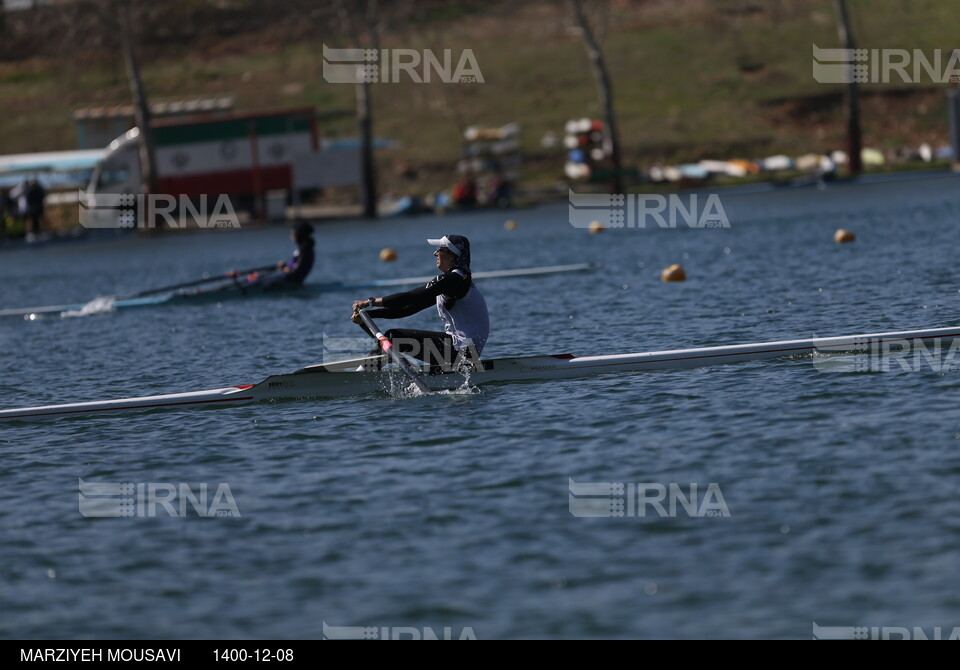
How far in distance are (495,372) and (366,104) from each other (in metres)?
42.9

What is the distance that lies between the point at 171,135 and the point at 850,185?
96.4 ft

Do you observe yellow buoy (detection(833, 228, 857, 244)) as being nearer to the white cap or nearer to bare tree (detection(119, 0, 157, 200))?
the white cap

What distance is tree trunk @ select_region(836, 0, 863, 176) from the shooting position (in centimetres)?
5666

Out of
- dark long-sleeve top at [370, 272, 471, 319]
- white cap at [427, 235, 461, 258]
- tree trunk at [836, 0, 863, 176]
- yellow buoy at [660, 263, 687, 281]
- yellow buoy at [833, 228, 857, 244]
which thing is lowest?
yellow buoy at [660, 263, 687, 281]

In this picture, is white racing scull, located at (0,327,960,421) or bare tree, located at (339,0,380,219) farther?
bare tree, located at (339,0,380,219)

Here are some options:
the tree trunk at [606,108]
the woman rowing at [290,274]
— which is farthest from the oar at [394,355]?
the tree trunk at [606,108]

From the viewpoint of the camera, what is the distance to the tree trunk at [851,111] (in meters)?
56.7

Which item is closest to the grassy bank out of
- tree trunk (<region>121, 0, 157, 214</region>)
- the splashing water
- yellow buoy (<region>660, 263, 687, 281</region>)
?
tree trunk (<region>121, 0, 157, 214</region>)

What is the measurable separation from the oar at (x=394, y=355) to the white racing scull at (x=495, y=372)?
0.23 metres

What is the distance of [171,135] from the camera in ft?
194

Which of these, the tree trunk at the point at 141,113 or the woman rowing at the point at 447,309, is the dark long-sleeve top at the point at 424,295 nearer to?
the woman rowing at the point at 447,309

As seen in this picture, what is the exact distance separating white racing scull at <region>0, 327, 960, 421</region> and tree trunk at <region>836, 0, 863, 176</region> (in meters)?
44.7

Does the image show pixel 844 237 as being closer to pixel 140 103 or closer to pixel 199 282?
pixel 199 282

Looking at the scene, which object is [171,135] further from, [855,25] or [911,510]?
[911,510]
